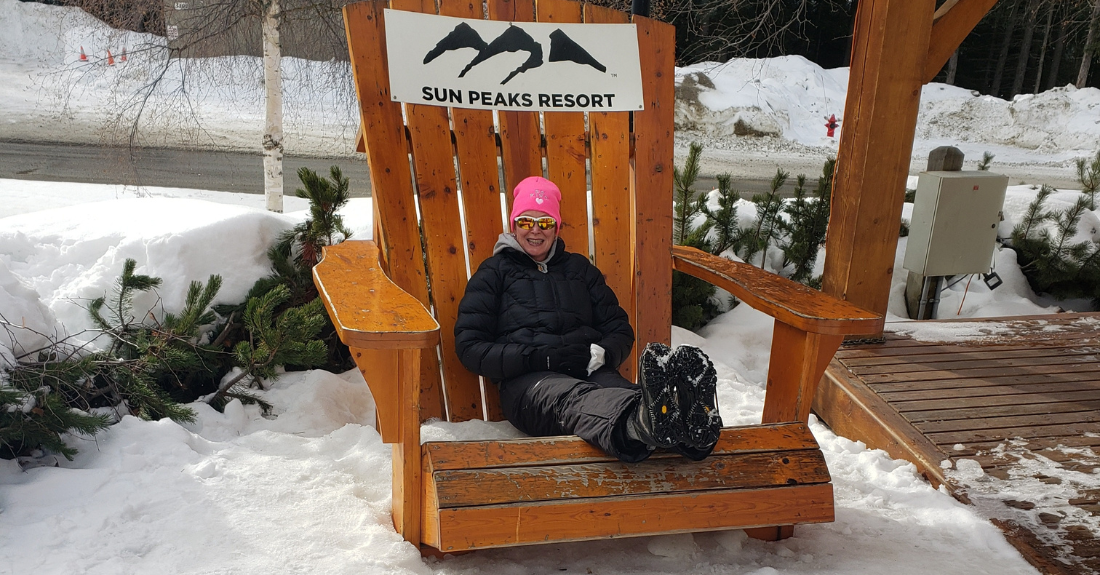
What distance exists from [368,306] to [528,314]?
0.69 m

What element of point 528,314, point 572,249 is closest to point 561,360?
point 528,314

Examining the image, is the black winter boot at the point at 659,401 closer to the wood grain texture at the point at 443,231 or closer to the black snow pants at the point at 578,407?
the black snow pants at the point at 578,407


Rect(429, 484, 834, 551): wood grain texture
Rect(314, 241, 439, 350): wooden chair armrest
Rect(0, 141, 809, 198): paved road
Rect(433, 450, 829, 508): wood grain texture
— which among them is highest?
Rect(314, 241, 439, 350): wooden chair armrest

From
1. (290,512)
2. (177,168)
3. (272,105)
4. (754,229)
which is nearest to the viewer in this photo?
(290,512)

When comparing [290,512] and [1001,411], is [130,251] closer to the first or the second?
[290,512]

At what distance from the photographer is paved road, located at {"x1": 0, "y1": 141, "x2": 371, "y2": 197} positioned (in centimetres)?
737

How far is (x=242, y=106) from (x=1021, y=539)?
42.6 feet

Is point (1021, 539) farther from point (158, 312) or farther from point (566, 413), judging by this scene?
point (158, 312)

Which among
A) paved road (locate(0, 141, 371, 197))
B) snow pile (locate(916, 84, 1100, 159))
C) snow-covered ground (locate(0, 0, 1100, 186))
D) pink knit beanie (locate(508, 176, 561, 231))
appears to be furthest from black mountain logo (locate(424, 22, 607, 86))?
snow pile (locate(916, 84, 1100, 159))

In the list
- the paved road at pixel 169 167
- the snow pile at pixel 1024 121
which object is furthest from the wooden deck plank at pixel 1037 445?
the snow pile at pixel 1024 121

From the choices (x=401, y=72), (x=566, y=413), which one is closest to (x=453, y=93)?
(x=401, y=72)

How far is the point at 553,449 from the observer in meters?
1.93

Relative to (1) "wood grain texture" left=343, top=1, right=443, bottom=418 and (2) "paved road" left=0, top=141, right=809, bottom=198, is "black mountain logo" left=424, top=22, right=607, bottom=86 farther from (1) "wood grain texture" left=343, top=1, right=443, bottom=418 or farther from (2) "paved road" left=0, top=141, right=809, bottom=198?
(2) "paved road" left=0, top=141, right=809, bottom=198

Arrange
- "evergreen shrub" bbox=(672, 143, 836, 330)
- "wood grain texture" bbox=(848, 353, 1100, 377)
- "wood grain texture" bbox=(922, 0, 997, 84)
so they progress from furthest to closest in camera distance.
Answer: "evergreen shrub" bbox=(672, 143, 836, 330)
"wood grain texture" bbox=(848, 353, 1100, 377)
"wood grain texture" bbox=(922, 0, 997, 84)
